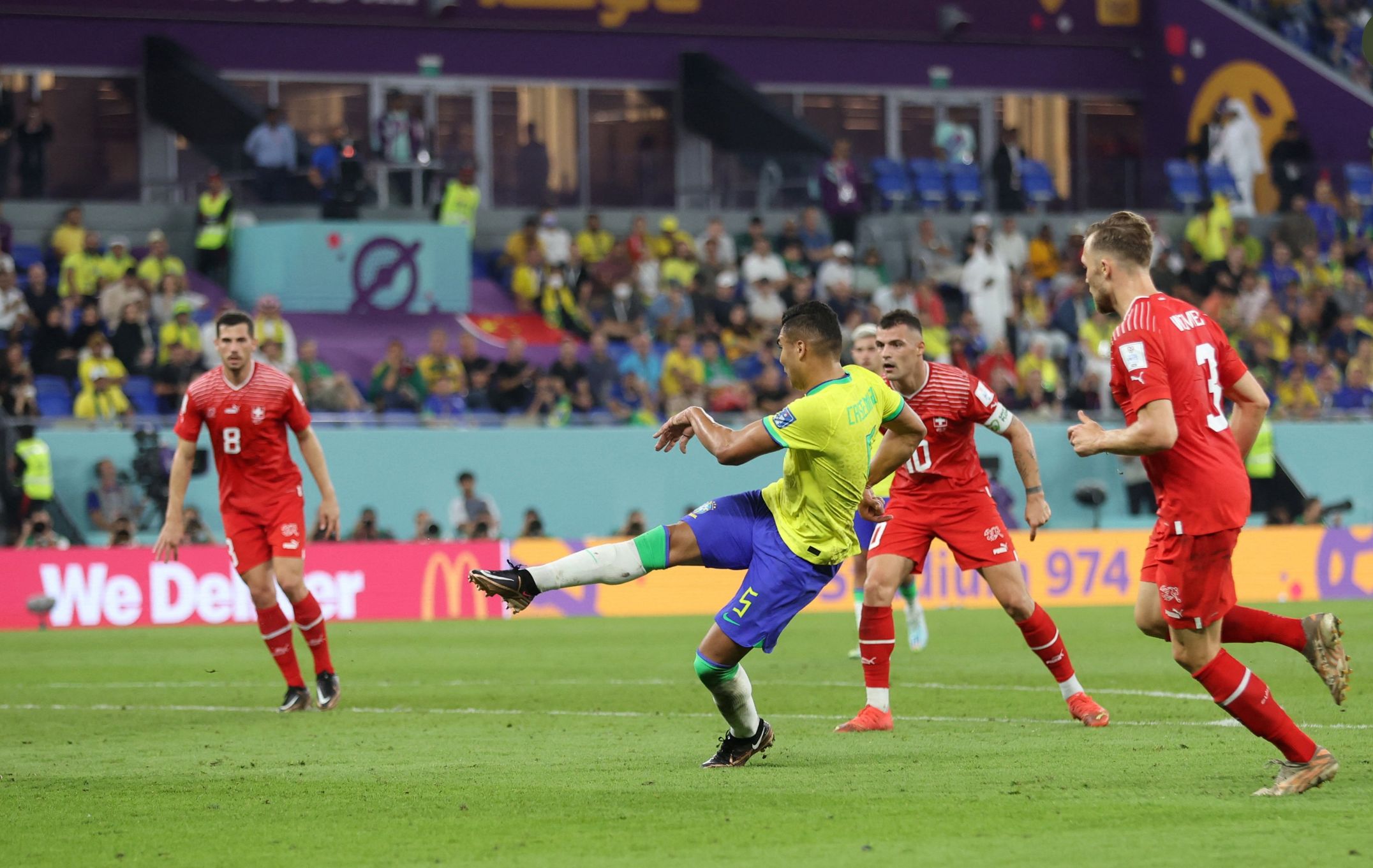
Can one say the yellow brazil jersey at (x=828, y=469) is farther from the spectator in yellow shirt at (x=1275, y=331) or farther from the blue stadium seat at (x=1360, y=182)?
the blue stadium seat at (x=1360, y=182)

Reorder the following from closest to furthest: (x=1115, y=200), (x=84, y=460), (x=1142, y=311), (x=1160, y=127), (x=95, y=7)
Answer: (x=1142, y=311) < (x=84, y=460) < (x=95, y=7) < (x=1115, y=200) < (x=1160, y=127)

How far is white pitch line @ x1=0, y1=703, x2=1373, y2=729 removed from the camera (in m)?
10.7

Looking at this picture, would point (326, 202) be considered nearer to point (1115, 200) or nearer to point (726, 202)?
point (726, 202)

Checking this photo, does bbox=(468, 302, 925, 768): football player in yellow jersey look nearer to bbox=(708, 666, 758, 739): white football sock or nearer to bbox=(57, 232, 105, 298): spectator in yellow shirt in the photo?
bbox=(708, 666, 758, 739): white football sock

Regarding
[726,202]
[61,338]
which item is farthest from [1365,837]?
[726,202]

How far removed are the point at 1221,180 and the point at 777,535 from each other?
28067 mm

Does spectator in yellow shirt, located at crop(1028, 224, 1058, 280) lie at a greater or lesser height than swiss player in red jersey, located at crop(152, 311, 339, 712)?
greater

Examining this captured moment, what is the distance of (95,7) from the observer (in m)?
32.4

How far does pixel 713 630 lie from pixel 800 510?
66cm

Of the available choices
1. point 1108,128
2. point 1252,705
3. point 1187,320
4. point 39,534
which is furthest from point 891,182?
point 1252,705

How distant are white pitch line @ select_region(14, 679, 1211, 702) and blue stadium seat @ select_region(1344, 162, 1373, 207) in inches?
919

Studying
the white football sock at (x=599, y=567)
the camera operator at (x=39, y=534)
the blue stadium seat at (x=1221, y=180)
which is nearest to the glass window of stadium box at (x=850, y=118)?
the blue stadium seat at (x=1221, y=180)

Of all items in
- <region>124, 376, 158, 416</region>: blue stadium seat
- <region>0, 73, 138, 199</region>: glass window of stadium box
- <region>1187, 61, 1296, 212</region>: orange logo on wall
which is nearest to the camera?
<region>124, 376, 158, 416</region>: blue stadium seat

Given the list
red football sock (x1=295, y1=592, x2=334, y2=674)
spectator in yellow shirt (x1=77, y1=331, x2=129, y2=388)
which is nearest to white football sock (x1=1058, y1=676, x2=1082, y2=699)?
red football sock (x1=295, y1=592, x2=334, y2=674)
